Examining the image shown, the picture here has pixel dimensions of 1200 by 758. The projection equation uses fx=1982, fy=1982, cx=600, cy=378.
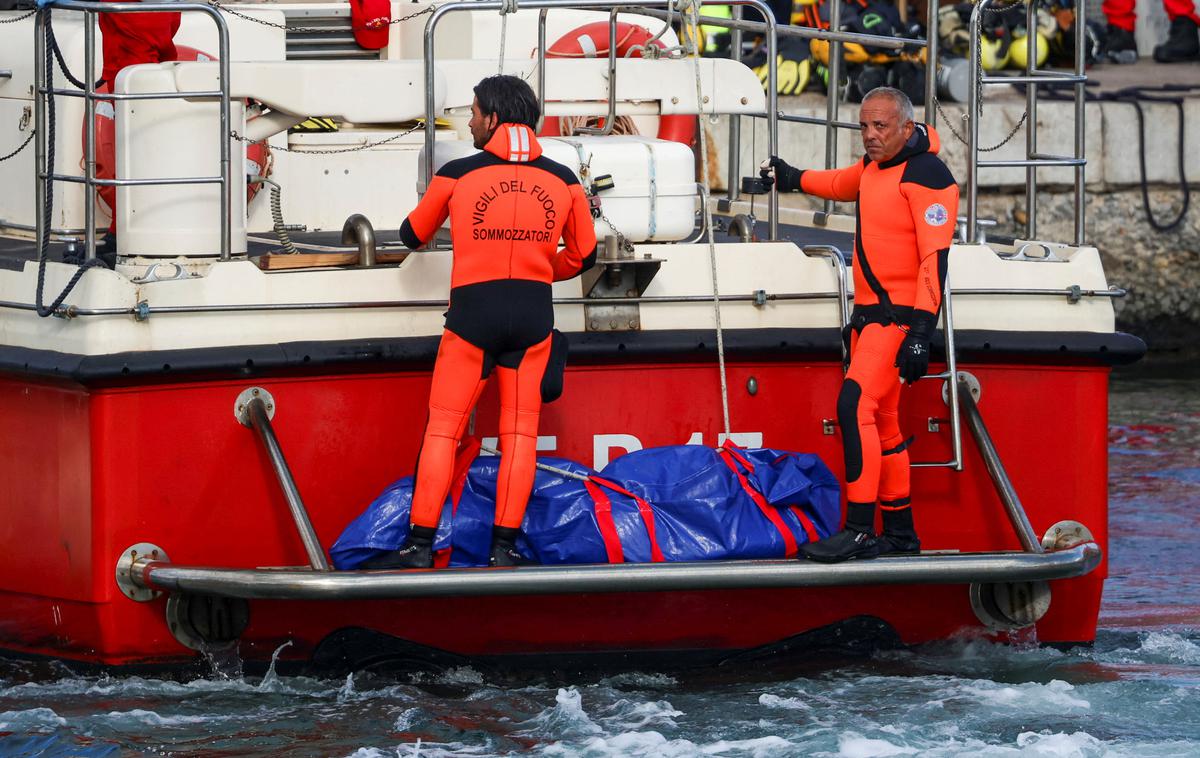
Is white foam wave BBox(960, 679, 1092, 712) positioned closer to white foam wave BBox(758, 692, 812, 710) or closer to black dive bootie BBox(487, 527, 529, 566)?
white foam wave BBox(758, 692, 812, 710)

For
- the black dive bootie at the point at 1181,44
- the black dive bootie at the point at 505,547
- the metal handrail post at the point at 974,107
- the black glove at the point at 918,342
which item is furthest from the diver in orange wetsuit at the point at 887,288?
the black dive bootie at the point at 1181,44

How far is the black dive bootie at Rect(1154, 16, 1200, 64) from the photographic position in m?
15.6

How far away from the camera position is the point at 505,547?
5355 millimetres

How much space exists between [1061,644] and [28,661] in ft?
10.2

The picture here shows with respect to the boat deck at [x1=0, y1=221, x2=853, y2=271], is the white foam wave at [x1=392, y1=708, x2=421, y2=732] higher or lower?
lower

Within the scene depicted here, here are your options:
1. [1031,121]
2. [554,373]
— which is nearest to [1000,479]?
[1031,121]

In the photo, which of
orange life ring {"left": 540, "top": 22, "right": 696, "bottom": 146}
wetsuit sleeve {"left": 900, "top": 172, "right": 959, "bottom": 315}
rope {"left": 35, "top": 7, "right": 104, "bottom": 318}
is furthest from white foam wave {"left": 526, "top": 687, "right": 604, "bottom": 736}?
orange life ring {"left": 540, "top": 22, "right": 696, "bottom": 146}

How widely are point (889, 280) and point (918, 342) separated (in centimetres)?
20

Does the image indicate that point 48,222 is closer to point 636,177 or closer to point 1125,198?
point 636,177

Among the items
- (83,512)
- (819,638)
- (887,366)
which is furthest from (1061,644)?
(83,512)

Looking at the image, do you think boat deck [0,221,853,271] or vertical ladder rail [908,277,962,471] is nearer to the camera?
vertical ladder rail [908,277,962,471]

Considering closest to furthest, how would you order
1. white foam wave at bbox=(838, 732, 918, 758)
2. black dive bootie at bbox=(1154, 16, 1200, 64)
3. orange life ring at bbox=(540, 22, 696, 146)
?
white foam wave at bbox=(838, 732, 918, 758), orange life ring at bbox=(540, 22, 696, 146), black dive bootie at bbox=(1154, 16, 1200, 64)

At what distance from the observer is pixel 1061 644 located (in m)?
6.03

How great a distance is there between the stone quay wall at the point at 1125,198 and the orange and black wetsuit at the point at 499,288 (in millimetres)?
7891
